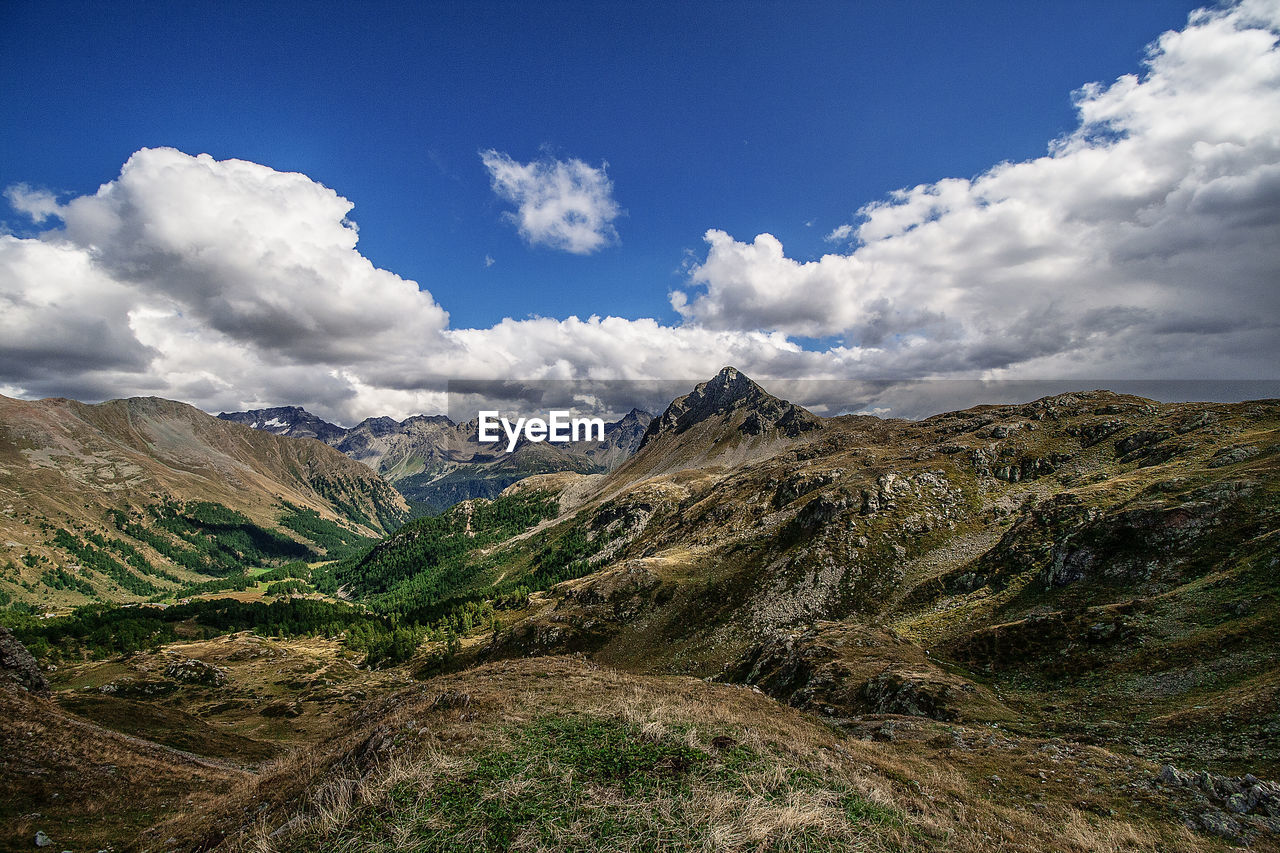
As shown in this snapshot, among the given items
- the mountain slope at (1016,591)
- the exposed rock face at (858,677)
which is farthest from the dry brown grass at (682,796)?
the exposed rock face at (858,677)

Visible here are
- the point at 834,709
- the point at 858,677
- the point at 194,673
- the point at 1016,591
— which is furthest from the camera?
the point at 194,673

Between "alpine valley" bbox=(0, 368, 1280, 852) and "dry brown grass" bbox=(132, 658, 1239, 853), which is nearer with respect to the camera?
"dry brown grass" bbox=(132, 658, 1239, 853)

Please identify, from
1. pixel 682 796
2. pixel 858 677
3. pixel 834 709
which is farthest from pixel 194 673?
pixel 682 796

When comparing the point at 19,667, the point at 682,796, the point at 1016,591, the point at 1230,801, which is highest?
the point at 682,796

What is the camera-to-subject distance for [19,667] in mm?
39469

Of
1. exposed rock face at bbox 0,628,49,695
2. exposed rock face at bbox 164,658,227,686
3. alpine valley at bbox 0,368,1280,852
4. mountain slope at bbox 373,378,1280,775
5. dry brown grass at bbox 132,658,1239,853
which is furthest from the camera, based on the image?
exposed rock face at bbox 164,658,227,686

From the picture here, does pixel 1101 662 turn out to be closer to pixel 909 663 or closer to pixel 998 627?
pixel 998 627

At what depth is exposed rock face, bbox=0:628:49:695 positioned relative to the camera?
126 ft

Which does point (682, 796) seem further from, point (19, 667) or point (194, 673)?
point (194, 673)

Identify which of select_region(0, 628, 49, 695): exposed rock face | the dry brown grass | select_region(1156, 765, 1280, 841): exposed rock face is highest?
the dry brown grass

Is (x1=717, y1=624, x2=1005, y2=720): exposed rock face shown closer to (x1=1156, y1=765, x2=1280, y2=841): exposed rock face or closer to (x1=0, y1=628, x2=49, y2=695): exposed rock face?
(x1=1156, y1=765, x2=1280, y2=841): exposed rock face

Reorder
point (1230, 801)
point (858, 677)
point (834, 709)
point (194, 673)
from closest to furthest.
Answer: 1. point (1230, 801)
2. point (834, 709)
3. point (858, 677)
4. point (194, 673)

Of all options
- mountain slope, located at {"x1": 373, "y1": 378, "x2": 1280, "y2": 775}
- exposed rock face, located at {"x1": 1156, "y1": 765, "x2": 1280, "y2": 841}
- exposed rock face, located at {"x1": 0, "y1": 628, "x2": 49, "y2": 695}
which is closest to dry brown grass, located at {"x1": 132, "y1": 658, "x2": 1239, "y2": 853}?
exposed rock face, located at {"x1": 1156, "y1": 765, "x2": 1280, "y2": 841}

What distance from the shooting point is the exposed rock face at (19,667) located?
126ft
